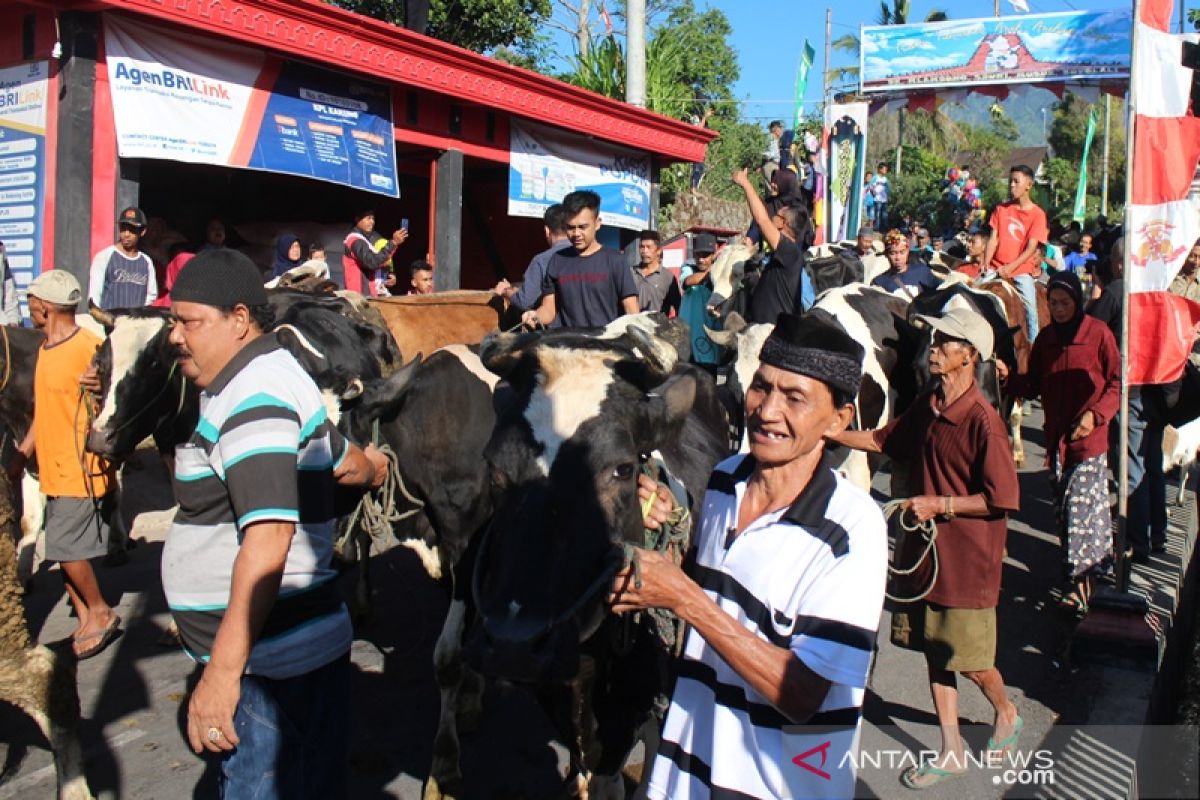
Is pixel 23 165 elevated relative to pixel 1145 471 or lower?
elevated

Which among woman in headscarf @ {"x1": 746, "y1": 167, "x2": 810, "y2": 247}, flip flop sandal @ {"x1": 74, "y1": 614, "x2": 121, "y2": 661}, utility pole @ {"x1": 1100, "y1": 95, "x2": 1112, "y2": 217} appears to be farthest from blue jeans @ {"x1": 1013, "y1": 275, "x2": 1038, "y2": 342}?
utility pole @ {"x1": 1100, "y1": 95, "x2": 1112, "y2": 217}

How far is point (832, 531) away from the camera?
82.1 inches

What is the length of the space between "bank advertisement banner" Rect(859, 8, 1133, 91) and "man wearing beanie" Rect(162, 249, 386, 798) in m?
26.8

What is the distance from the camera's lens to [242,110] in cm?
849

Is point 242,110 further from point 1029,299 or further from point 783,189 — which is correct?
point 1029,299

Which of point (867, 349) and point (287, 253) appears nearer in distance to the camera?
point (867, 349)

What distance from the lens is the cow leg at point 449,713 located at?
408 centimetres

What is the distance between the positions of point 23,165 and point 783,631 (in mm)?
7965

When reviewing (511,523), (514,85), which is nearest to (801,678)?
(511,523)

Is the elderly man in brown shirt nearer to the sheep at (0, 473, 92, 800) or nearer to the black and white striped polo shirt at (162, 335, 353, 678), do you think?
the black and white striped polo shirt at (162, 335, 353, 678)

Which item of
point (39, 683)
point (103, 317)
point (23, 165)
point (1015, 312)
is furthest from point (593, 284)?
point (1015, 312)

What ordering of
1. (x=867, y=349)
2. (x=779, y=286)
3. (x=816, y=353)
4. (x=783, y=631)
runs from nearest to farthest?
(x=783, y=631) → (x=816, y=353) → (x=867, y=349) → (x=779, y=286)

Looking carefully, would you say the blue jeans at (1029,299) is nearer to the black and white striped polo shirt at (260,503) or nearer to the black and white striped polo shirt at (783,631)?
the black and white striped polo shirt at (783,631)

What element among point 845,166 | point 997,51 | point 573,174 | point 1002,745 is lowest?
point 1002,745
